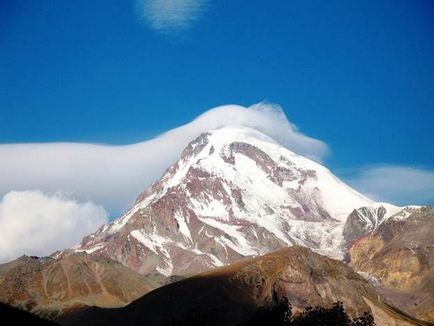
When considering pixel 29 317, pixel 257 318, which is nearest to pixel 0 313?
pixel 29 317

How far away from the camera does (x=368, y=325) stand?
153750 mm

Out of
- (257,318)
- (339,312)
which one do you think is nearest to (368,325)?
(339,312)

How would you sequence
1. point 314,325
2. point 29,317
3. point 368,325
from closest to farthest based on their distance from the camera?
point 314,325, point 368,325, point 29,317

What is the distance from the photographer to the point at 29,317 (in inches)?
6516

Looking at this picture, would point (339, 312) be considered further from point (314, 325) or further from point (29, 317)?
point (29, 317)

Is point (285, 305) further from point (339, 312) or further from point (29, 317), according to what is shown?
point (29, 317)

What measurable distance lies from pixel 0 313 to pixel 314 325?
211 feet

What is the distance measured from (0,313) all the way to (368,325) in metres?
72.6

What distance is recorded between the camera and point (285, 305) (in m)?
174

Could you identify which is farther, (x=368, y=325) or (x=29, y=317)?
(x=29, y=317)

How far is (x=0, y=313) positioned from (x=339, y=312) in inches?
2670

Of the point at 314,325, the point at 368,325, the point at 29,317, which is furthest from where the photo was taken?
the point at 29,317

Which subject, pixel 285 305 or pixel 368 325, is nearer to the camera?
pixel 368 325

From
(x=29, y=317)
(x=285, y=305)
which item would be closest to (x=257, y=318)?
(x=285, y=305)
